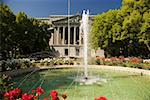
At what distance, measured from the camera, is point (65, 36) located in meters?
87.4

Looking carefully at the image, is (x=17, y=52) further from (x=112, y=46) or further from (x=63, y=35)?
(x=63, y=35)

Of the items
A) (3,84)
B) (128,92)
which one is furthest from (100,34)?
(3,84)

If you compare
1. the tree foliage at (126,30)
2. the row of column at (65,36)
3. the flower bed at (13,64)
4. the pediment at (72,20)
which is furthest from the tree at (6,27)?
the row of column at (65,36)

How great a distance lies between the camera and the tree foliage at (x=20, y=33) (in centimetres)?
3784

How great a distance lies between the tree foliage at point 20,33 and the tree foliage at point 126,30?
36.2 ft

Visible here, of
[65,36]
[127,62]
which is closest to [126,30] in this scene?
[127,62]

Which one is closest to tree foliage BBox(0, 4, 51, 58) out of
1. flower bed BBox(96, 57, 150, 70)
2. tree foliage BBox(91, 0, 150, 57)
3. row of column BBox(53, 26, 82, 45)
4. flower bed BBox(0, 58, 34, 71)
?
flower bed BBox(0, 58, 34, 71)

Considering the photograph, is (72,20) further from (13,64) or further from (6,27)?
(13,64)

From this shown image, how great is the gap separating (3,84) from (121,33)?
1497 inches

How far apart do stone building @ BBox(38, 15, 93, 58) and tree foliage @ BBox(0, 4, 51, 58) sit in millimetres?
15726

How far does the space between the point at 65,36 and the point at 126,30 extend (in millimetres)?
45597

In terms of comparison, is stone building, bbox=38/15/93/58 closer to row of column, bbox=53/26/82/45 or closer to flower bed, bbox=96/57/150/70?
row of column, bbox=53/26/82/45

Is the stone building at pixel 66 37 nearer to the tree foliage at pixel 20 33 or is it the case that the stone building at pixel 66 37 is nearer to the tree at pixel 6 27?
the tree foliage at pixel 20 33

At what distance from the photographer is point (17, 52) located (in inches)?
2162
